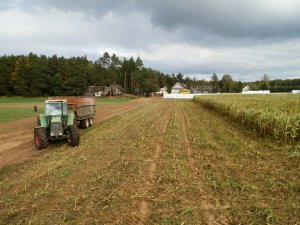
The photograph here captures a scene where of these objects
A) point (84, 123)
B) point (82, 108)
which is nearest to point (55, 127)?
point (82, 108)

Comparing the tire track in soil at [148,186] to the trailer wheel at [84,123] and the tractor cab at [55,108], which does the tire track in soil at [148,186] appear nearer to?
the tractor cab at [55,108]

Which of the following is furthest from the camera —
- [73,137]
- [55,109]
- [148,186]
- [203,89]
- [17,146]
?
[203,89]

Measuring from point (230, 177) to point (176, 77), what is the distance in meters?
163

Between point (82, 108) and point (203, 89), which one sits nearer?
point (82, 108)

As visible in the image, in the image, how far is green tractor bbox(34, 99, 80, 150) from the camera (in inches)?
486

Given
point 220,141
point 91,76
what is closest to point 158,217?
point 220,141

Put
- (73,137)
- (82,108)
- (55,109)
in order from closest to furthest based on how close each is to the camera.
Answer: (73,137), (55,109), (82,108)

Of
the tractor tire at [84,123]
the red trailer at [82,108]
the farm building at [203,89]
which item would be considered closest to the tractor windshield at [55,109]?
the red trailer at [82,108]

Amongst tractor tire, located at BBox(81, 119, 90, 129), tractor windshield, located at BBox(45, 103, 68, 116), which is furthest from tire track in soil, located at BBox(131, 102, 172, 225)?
tractor tire, located at BBox(81, 119, 90, 129)

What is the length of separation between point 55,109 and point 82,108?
4.55 m

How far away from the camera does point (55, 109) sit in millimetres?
13594

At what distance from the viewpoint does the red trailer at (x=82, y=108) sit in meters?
17.4

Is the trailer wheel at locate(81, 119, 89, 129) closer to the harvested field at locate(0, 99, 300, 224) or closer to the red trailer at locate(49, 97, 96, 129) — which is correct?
the red trailer at locate(49, 97, 96, 129)

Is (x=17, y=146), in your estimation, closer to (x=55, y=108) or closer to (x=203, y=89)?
(x=55, y=108)
